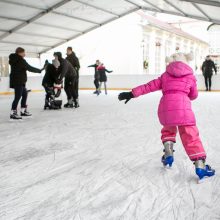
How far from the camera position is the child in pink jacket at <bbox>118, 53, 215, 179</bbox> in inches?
97.9

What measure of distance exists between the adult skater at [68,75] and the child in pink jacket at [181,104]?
194 inches

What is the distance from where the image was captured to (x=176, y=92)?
8.43ft

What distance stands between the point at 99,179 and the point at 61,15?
1249cm

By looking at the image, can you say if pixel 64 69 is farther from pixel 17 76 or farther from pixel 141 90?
pixel 141 90

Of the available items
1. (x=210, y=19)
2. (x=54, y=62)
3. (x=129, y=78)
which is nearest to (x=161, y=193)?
(x=54, y=62)

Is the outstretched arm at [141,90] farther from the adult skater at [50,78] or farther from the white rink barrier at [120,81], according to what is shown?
the white rink barrier at [120,81]

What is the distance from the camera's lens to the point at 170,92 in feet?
8.51

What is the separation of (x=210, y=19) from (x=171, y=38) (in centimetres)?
1208

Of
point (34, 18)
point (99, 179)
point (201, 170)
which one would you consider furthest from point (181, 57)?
point (34, 18)

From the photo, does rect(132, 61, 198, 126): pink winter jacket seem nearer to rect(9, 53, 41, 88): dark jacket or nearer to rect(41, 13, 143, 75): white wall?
rect(9, 53, 41, 88): dark jacket

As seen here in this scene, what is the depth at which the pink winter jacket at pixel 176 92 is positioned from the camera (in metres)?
2.52

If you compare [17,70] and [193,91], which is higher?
[17,70]

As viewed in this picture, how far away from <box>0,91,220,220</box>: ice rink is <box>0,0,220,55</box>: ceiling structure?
24.4ft

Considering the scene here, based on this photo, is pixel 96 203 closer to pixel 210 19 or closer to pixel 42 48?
pixel 210 19
